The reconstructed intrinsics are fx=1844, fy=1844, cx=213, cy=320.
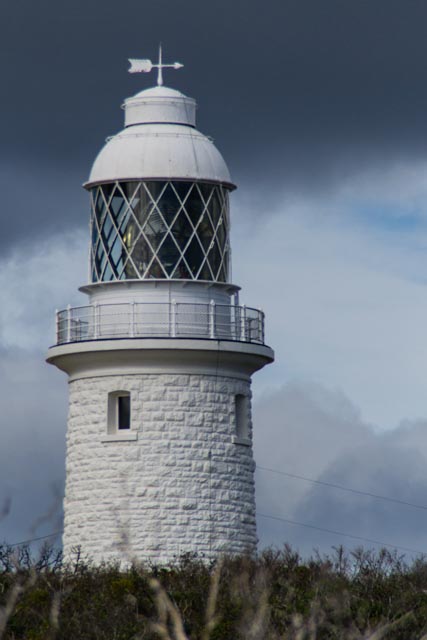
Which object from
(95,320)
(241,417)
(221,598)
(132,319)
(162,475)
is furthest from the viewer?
(241,417)

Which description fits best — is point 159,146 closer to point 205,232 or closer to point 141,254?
point 205,232

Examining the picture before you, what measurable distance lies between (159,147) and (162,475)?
240 inches

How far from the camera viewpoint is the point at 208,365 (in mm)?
33625

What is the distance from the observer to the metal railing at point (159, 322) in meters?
33.7

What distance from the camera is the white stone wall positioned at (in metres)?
32.9

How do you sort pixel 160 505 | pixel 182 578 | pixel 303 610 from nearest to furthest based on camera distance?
pixel 303 610 < pixel 182 578 < pixel 160 505

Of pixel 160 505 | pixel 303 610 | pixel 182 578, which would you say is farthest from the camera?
pixel 160 505

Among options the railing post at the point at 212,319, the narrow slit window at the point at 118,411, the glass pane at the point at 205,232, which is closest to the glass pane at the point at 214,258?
the glass pane at the point at 205,232

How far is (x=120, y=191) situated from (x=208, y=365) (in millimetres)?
3671

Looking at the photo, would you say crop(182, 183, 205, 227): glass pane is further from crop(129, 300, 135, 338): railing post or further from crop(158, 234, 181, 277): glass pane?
crop(129, 300, 135, 338): railing post

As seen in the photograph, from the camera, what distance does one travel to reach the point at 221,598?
2825 centimetres

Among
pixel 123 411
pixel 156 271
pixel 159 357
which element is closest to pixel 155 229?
pixel 156 271

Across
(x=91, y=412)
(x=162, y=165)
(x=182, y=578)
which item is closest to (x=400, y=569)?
(x=182, y=578)

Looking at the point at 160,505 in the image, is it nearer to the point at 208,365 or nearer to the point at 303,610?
the point at 208,365
